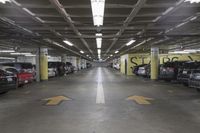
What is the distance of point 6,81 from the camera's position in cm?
1384

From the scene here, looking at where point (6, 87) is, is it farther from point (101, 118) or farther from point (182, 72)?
point (182, 72)

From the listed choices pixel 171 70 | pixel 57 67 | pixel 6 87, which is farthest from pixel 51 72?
pixel 6 87

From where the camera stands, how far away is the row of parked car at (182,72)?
47.3 ft

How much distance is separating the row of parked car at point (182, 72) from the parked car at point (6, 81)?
8.82m

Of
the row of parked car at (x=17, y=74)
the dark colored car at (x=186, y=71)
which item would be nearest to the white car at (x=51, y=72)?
the row of parked car at (x=17, y=74)

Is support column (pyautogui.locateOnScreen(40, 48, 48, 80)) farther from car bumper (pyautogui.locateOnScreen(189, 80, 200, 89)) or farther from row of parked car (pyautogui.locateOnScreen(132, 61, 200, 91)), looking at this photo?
car bumper (pyautogui.locateOnScreen(189, 80, 200, 89))

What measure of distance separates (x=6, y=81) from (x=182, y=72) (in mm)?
10490

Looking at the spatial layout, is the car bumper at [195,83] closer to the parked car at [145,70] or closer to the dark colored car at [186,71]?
the dark colored car at [186,71]

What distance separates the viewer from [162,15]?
1128cm

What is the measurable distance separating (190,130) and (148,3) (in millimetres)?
4337

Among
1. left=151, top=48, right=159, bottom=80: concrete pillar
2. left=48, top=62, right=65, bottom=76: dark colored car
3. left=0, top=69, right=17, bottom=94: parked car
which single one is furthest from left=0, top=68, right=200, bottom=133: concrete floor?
left=48, top=62, right=65, bottom=76: dark colored car

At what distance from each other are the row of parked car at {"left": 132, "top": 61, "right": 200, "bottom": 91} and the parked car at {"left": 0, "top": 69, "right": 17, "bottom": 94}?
8.82 meters

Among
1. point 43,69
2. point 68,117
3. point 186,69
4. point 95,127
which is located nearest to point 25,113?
point 68,117

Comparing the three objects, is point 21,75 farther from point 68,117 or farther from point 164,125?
point 164,125
